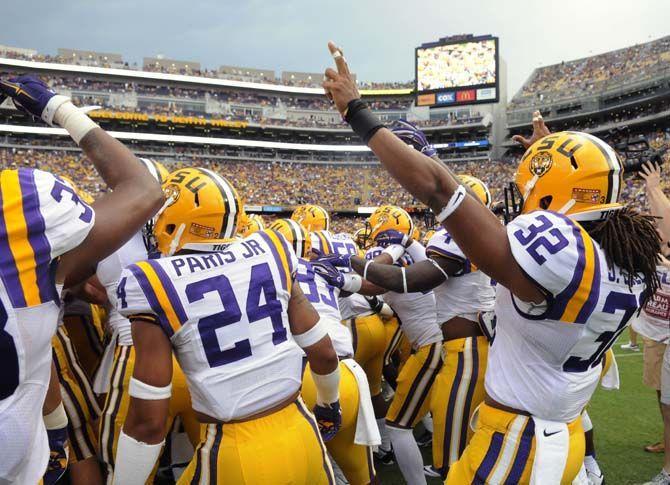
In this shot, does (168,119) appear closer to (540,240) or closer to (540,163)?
(540,163)

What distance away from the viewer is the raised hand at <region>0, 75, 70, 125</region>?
6.23 feet

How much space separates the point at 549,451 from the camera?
206 cm

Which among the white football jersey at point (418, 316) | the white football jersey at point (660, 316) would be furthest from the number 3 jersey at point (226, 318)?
the white football jersey at point (660, 316)

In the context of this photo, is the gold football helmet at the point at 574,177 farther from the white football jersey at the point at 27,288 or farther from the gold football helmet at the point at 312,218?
the gold football helmet at the point at 312,218

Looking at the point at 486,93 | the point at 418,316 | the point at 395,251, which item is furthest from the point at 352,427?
the point at 486,93

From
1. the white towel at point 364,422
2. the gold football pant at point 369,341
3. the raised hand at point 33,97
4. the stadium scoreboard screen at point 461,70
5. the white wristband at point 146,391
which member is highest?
the stadium scoreboard screen at point 461,70

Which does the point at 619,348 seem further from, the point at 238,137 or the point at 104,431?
the point at 238,137

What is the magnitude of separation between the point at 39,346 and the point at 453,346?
291 centimetres

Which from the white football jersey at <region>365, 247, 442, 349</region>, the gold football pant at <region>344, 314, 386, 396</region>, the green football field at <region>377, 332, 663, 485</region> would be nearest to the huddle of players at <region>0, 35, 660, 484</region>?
the white football jersey at <region>365, 247, 442, 349</region>

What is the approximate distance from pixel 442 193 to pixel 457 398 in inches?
86.3

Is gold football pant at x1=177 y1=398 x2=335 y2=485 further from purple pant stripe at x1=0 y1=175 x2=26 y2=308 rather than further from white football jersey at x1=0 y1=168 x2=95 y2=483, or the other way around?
purple pant stripe at x1=0 y1=175 x2=26 y2=308

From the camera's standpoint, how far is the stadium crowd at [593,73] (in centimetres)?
3809

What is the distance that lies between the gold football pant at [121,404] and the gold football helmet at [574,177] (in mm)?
2204

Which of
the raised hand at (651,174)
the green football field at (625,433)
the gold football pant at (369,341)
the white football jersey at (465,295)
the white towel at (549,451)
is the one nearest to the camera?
the white towel at (549,451)
